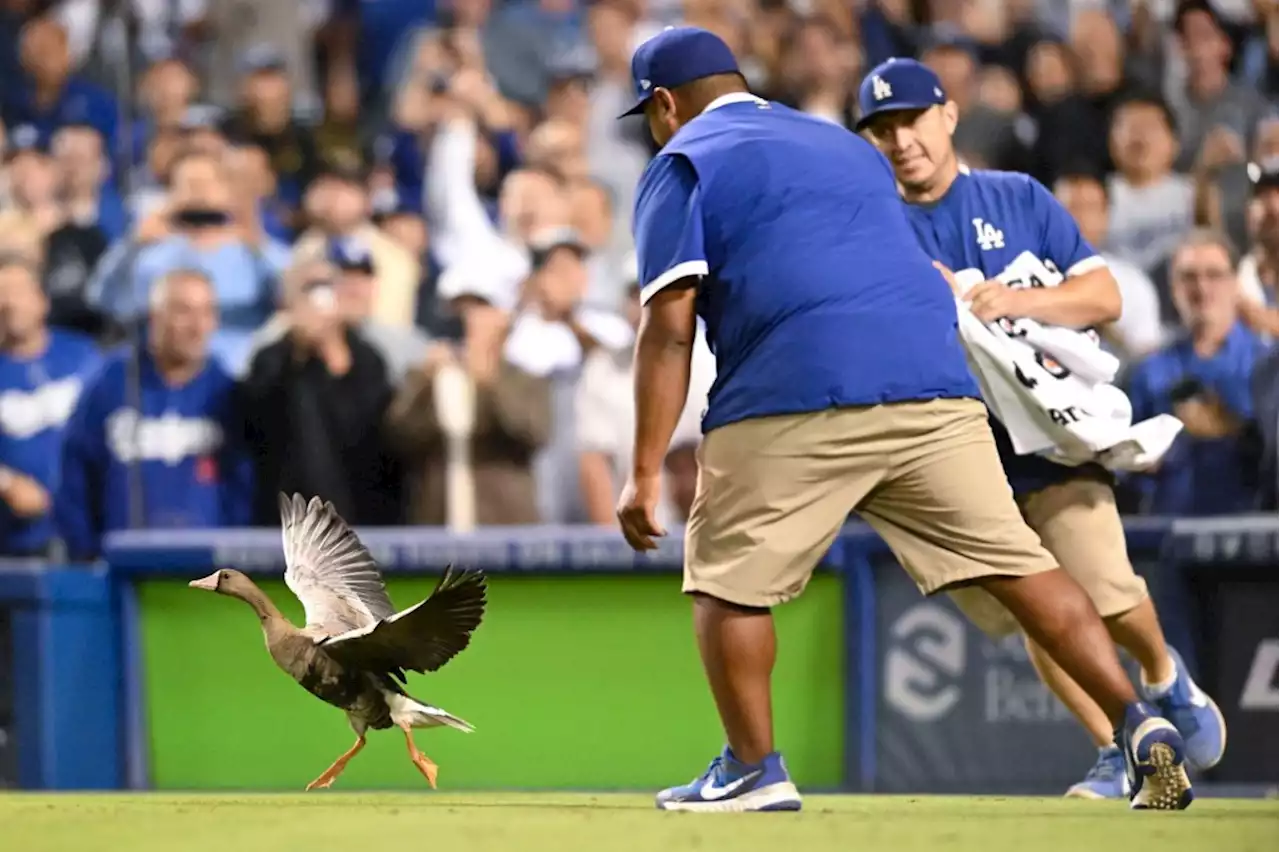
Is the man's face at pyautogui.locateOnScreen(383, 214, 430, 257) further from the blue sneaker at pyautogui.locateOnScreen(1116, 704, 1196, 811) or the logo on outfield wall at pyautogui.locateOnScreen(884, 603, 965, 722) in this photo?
the blue sneaker at pyautogui.locateOnScreen(1116, 704, 1196, 811)

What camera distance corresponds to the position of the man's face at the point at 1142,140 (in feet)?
25.7

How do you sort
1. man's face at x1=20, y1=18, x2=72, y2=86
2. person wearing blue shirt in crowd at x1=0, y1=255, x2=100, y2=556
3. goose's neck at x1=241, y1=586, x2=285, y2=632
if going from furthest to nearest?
man's face at x1=20, y1=18, x2=72, y2=86
person wearing blue shirt in crowd at x1=0, y1=255, x2=100, y2=556
goose's neck at x1=241, y1=586, x2=285, y2=632

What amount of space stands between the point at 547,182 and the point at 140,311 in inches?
72.7

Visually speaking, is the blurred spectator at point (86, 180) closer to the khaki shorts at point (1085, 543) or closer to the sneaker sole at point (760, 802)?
the khaki shorts at point (1085, 543)

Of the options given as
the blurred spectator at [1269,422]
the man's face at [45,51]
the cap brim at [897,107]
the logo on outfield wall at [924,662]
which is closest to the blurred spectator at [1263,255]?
the blurred spectator at [1269,422]

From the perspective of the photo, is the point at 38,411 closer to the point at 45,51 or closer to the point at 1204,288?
the point at 45,51

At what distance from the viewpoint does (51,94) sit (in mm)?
9031

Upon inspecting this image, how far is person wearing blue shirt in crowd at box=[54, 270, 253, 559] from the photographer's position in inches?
329

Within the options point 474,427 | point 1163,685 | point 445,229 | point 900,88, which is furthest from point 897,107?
point 445,229

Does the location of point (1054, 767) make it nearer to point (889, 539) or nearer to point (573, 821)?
point (889, 539)

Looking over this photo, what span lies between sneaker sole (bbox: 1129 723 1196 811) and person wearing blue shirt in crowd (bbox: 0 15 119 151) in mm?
5982

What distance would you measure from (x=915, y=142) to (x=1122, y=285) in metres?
2.67

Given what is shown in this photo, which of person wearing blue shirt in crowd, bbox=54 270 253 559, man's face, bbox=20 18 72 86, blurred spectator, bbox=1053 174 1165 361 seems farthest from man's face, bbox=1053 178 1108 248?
man's face, bbox=20 18 72 86

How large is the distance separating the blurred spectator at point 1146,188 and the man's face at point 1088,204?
1.4 inches
